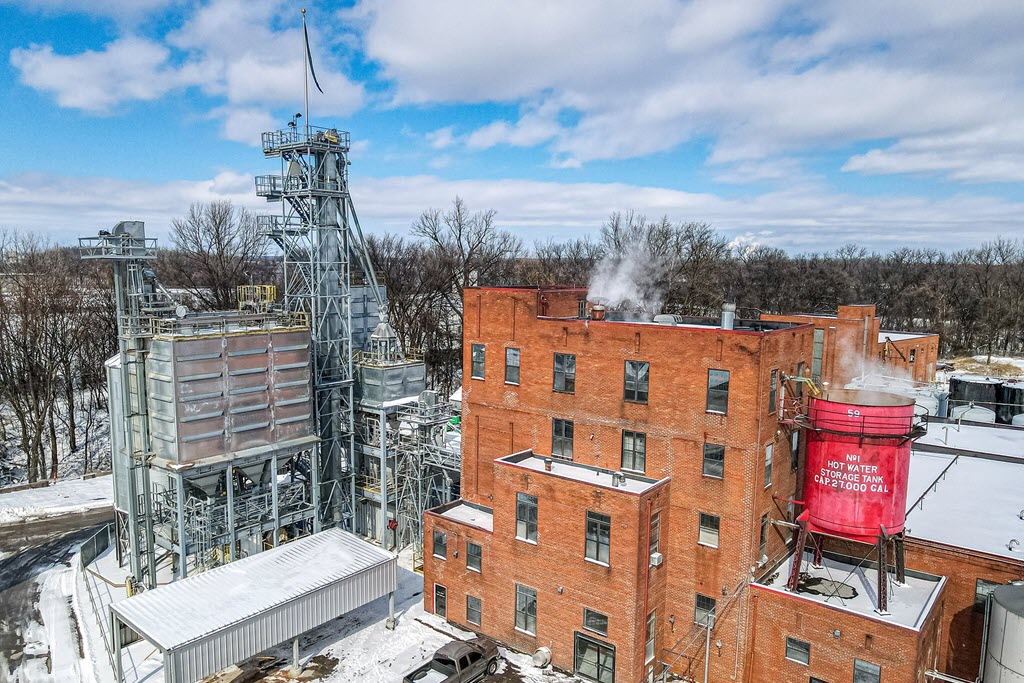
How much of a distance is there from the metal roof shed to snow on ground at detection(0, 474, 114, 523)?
20002 millimetres

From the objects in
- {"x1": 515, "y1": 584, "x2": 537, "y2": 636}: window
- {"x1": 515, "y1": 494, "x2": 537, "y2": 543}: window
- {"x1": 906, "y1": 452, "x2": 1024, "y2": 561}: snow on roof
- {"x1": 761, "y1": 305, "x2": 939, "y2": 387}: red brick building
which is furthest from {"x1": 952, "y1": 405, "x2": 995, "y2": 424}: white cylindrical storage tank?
{"x1": 515, "y1": 584, "x2": 537, "y2": 636}: window

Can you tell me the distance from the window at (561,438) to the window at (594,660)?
6370mm

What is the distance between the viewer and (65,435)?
183 ft

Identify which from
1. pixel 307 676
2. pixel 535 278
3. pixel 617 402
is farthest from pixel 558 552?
pixel 535 278

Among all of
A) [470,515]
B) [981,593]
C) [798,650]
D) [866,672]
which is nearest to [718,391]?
[798,650]

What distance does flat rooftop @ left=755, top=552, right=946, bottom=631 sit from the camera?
1884 cm

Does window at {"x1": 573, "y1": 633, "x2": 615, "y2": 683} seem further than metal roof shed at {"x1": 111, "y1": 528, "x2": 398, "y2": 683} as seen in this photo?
Yes

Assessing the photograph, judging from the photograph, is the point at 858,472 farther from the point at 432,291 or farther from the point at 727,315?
the point at 432,291

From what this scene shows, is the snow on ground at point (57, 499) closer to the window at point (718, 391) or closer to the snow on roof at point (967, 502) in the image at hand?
the window at point (718, 391)

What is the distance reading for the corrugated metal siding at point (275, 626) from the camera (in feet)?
61.1

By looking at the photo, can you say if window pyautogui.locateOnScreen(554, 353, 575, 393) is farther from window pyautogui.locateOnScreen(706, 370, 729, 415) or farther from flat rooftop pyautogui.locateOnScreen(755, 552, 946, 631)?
flat rooftop pyautogui.locateOnScreen(755, 552, 946, 631)

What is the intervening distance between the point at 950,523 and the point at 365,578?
21610mm

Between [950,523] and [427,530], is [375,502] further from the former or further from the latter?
[950,523]

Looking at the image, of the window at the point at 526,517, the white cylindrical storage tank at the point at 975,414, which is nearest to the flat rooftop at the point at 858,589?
the window at the point at 526,517
